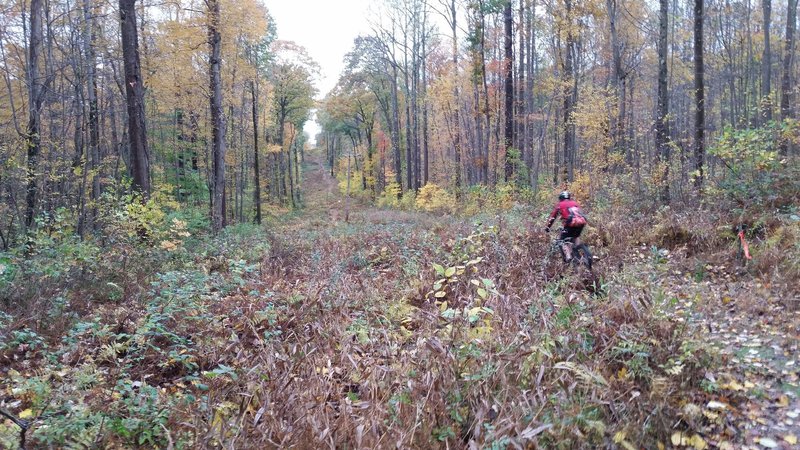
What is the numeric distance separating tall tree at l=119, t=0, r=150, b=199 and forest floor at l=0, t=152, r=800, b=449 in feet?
15.4

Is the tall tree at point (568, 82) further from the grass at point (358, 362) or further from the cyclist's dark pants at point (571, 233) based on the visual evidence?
the grass at point (358, 362)

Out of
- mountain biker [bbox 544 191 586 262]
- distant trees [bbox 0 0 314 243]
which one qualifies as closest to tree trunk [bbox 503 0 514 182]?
distant trees [bbox 0 0 314 243]

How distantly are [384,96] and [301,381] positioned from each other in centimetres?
3672

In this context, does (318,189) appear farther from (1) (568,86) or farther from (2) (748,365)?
(2) (748,365)

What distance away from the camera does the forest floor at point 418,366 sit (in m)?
3.25

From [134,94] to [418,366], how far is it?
414 inches

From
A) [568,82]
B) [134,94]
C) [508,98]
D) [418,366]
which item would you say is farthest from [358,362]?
[568,82]

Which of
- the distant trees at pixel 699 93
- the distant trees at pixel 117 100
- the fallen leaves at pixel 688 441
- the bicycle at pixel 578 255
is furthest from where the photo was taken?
the distant trees at pixel 699 93

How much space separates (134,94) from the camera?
10.6 m

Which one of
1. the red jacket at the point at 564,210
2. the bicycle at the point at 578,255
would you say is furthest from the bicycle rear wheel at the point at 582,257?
the red jacket at the point at 564,210

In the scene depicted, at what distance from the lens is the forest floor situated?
10.6ft

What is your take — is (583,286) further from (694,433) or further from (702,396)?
(694,433)

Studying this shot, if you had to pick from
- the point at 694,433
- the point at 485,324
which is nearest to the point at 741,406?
the point at 694,433

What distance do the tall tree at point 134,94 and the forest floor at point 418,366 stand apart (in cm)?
468
